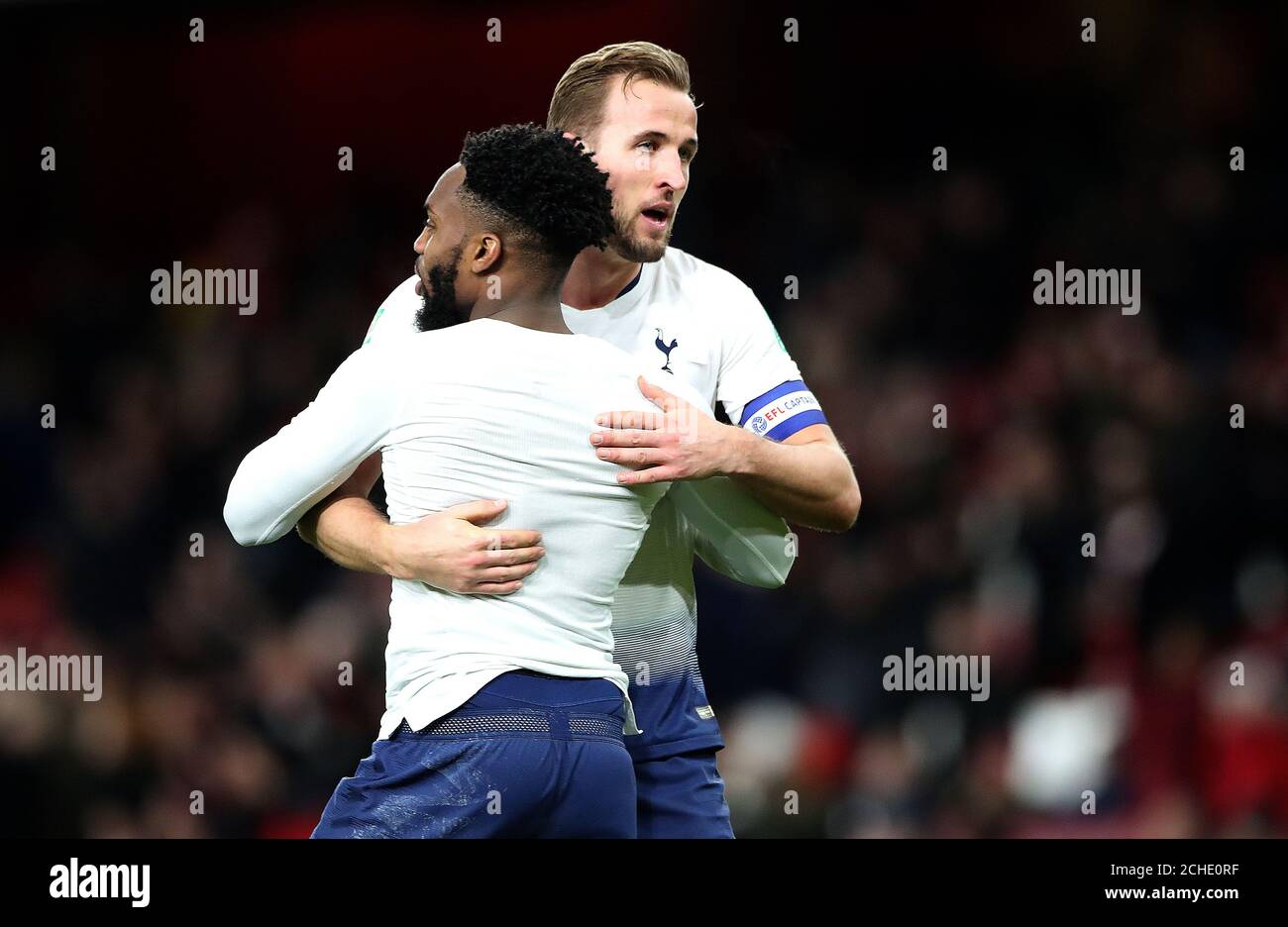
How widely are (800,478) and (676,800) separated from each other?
27.7 inches

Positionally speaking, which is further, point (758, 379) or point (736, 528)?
point (758, 379)

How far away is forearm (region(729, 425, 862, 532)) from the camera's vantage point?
2.63 meters

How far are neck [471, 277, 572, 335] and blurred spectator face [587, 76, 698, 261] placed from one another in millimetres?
655

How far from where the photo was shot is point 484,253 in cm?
234

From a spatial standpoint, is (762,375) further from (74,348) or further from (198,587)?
(74,348)

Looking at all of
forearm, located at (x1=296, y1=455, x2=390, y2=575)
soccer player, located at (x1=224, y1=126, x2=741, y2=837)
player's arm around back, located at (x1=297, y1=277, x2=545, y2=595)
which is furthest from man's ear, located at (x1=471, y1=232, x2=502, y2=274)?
forearm, located at (x1=296, y1=455, x2=390, y2=575)

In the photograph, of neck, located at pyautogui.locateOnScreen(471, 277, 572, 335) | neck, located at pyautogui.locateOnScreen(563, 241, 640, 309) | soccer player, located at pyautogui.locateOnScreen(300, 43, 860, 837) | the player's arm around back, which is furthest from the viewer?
neck, located at pyautogui.locateOnScreen(563, 241, 640, 309)

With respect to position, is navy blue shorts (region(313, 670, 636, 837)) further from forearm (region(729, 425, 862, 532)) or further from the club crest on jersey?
the club crest on jersey

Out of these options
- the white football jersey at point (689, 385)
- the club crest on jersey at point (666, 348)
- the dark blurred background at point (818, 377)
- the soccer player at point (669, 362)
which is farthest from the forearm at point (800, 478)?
the dark blurred background at point (818, 377)

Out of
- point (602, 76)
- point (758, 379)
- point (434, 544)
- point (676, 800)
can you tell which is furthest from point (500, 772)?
point (602, 76)

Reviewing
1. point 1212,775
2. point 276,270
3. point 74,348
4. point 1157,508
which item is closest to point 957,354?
point 1157,508

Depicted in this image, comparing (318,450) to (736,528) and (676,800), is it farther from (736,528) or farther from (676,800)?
(676,800)

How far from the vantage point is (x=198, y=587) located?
20.0ft

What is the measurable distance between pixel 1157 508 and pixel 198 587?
3783 mm
